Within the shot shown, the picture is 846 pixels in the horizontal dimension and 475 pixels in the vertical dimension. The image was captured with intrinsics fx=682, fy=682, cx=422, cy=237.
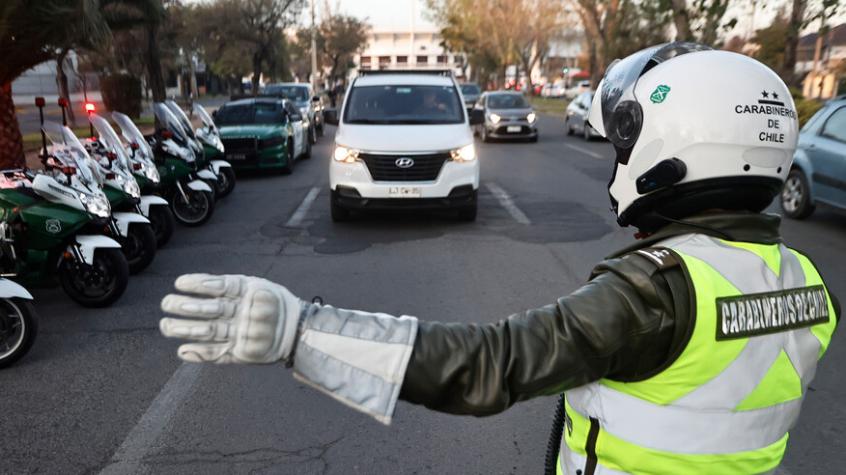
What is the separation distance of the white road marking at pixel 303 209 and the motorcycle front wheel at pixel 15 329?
4634 mm

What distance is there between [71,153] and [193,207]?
3.14 meters

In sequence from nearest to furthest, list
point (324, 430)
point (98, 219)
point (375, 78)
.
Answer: point (324, 430) → point (98, 219) → point (375, 78)

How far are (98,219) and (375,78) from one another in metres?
5.36

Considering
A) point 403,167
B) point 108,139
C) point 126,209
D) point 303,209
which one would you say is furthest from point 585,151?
point 126,209

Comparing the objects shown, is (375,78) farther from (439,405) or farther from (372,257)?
(439,405)

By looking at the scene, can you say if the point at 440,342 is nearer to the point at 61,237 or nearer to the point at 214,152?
the point at 61,237

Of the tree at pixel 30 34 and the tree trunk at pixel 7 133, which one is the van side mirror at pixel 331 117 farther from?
the tree trunk at pixel 7 133

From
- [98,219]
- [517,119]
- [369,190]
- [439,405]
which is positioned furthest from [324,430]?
[517,119]

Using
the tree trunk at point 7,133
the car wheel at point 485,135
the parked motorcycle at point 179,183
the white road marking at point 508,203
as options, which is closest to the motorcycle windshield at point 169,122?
the parked motorcycle at point 179,183

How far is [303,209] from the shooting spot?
10.3 metres

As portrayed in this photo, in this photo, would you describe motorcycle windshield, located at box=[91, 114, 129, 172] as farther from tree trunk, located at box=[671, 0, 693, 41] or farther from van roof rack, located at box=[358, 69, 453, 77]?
tree trunk, located at box=[671, 0, 693, 41]

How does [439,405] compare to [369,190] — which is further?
[369,190]

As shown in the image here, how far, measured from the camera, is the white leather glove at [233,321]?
1.10 m

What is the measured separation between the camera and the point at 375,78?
401 inches
